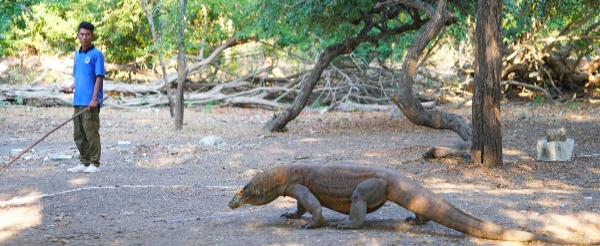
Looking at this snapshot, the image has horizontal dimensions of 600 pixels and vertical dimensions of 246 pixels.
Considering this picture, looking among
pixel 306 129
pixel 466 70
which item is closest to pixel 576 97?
pixel 466 70

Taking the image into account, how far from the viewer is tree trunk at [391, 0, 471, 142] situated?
1039 centimetres

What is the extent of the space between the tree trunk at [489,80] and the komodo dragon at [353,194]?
3760mm

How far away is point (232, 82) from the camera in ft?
72.5

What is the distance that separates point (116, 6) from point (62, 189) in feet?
52.5

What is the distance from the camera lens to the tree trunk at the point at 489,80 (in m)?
8.07

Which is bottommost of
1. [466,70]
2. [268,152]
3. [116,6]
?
[268,152]

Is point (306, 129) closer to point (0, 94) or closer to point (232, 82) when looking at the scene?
point (232, 82)

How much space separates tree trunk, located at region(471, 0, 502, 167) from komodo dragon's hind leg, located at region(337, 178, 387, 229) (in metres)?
3.92

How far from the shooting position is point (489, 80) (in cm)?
809

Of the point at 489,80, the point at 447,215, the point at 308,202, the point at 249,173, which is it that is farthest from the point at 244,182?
the point at 447,215

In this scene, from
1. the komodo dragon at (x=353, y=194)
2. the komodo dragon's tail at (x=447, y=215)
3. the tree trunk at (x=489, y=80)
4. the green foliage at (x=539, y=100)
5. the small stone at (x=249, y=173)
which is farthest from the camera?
the green foliage at (x=539, y=100)

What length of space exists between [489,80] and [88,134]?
495cm

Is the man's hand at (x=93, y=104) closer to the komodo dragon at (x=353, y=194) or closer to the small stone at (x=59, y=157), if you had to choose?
the small stone at (x=59, y=157)

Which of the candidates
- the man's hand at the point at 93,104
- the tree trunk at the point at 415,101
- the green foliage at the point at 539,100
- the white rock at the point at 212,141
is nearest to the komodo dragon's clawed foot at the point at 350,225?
the man's hand at the point at 93,104
